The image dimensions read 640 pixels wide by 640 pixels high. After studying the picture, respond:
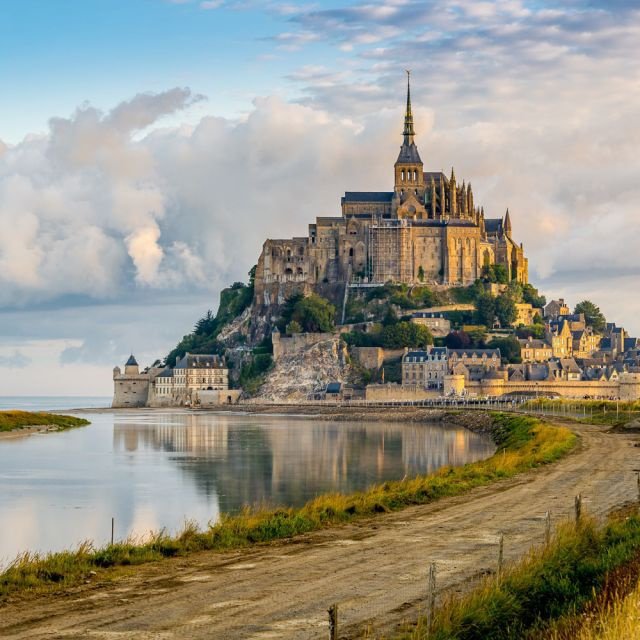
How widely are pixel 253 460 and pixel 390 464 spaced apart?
6.61m

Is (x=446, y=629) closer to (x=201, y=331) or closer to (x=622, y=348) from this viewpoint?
(x=622, y=348)

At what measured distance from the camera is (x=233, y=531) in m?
18.3

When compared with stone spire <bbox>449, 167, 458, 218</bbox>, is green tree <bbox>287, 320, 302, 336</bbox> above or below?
below

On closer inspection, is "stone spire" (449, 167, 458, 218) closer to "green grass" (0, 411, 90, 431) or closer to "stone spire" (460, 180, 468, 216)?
"stone spire" (460, 180, 468, 216)

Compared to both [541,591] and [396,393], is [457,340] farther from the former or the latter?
[541,591]

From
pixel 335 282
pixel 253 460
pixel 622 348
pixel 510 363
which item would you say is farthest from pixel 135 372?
pixel 253 460

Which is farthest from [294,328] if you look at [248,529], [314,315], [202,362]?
[248,529]

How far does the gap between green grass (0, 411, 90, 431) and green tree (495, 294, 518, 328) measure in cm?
4902

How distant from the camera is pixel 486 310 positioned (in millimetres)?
120000

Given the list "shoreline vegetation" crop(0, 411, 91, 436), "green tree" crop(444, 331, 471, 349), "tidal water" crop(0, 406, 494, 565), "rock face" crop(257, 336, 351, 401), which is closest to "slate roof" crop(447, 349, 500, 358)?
"green tree" crop(444, 331, 471, 349)

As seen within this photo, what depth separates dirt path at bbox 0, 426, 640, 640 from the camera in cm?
1183

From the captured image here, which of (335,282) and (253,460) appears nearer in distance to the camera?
(253,460)

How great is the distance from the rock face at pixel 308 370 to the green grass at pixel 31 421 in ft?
102

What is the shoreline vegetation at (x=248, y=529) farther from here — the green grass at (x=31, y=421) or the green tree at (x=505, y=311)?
the green tree at (x=505, y=311)
